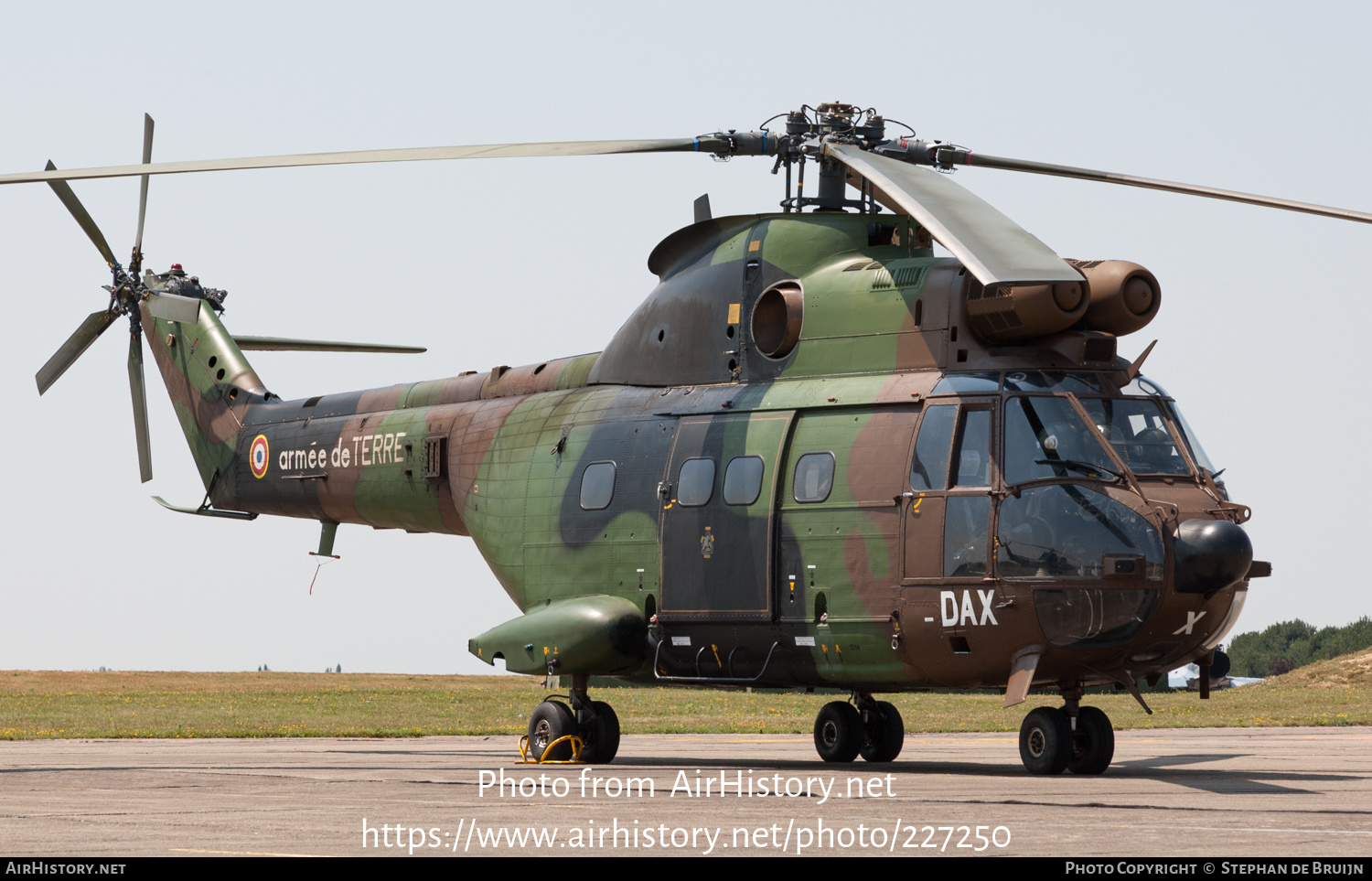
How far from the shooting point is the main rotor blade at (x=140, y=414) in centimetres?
2534

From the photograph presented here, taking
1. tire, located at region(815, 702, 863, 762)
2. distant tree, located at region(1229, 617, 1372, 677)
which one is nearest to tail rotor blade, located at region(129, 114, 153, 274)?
tire, located at region(815, 702, 863, 762)

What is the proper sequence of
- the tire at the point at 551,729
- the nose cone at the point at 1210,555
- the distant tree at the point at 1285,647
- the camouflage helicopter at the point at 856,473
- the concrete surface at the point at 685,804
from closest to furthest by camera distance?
the concrete surface at the point at 685,804, the nose cone at the point at 1210,555, the camouflage helicopter at the point at 856,473, the tire at the point at 551,729, the distant tree at the point at 1285,647

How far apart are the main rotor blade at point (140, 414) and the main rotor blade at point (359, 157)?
10.2 meters

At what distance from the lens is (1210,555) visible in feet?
44.7

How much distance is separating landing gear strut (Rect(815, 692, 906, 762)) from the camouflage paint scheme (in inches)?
78.1

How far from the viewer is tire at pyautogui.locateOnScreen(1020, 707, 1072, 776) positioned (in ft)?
48.5

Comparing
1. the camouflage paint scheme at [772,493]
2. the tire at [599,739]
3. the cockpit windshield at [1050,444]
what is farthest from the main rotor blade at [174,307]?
the cockpit windshield at [1050,444]

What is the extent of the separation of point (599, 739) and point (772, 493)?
3515mm

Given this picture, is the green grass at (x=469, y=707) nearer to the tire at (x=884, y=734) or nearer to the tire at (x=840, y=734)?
the tire at (x=884, y=734)

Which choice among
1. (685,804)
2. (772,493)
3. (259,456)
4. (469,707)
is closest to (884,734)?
(772,493)

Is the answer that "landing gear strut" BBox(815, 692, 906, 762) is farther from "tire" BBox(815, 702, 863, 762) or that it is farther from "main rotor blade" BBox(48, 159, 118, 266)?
"main rotor blade" BBox(48, 159, 118, 266)

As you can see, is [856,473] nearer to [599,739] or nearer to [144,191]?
[599,739]
